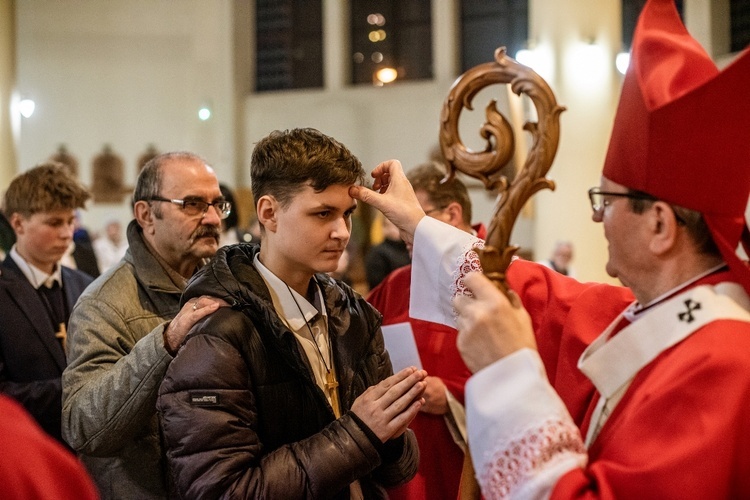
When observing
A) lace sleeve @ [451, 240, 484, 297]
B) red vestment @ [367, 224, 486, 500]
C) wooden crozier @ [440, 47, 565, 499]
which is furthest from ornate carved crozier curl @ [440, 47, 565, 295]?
red vestment @ [367, 224, 486, 500]

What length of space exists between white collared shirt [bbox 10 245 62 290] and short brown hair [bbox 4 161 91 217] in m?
0.19

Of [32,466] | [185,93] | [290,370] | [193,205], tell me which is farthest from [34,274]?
[185,93]

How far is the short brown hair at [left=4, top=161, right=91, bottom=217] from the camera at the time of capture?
3613mm

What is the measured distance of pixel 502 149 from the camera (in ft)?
6.73

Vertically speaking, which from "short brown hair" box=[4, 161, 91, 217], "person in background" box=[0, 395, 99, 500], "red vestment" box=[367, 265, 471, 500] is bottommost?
"red vestment" box=[367, 265, 471, 500]

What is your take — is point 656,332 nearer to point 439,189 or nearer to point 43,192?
point 439,189

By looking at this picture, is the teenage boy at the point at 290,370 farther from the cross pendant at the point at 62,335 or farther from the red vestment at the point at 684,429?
the cross pendant at the point at 62,335

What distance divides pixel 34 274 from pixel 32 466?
263 cm

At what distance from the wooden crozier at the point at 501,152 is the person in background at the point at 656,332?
15 centimetres

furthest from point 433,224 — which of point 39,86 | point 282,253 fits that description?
point 39,86

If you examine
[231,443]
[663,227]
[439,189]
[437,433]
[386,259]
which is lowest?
[437,433]

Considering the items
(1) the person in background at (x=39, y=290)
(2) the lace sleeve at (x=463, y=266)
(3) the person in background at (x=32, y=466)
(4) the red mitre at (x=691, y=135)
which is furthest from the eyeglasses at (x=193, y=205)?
(3) the person in background at (x=32, y=466)

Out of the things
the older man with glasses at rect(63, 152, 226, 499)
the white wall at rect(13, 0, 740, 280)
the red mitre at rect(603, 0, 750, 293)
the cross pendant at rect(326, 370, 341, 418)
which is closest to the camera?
the red mitre at rect(603, 0, 750, 293)

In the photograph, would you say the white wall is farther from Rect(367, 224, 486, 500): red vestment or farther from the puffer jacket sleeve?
the puffer jacket sleeve
